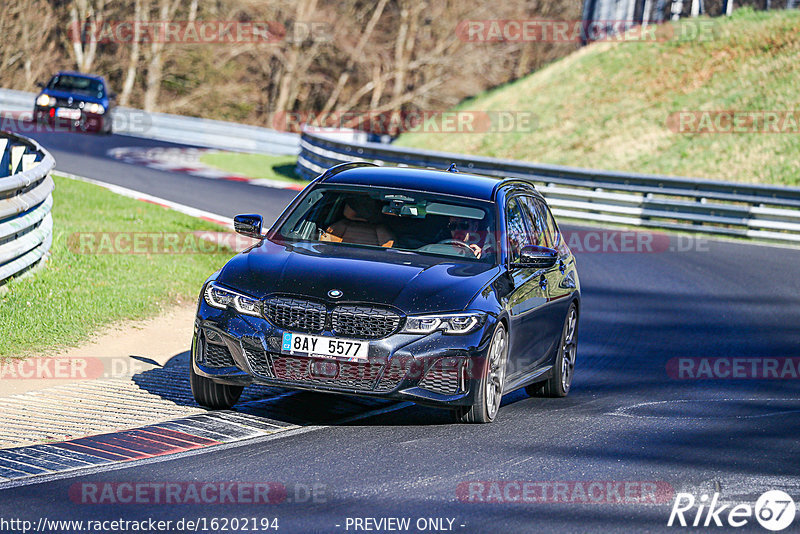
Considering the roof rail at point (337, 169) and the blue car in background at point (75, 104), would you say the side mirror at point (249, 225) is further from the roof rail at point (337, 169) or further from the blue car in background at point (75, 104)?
the blue car in background at point (75, 104)

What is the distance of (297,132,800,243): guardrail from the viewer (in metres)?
24.2

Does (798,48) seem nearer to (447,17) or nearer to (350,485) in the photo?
(447,17)

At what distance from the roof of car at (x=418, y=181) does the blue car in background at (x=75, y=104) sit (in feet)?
87.9

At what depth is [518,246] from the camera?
9.18 meters

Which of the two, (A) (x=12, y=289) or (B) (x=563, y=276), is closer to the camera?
(B) (x=563, y=276)

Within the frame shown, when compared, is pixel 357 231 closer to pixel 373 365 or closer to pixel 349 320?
pixel 349 320

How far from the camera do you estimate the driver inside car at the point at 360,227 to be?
8.84 meters

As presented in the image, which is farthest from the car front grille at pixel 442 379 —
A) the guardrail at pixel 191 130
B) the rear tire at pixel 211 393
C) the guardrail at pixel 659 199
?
the guardrail at pixel 191 130

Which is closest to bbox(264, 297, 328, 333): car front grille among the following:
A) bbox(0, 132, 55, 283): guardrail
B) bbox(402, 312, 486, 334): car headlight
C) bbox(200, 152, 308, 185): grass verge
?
bbox(402, 312, 486, 334): car headlight

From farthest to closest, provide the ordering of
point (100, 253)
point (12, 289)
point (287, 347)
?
point (100, 253) → point (12, 289) → point (287, 347)

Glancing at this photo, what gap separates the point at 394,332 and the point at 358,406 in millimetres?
1302

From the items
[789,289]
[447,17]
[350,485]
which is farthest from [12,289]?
[447,17]

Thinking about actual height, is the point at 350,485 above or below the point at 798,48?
below

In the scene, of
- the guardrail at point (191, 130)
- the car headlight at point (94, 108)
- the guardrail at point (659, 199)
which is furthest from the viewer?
the guardrail at point (191, 130)
